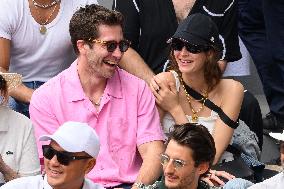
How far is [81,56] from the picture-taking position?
5156 mm

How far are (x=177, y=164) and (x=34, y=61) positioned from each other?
176cm

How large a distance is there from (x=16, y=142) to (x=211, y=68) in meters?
1.24

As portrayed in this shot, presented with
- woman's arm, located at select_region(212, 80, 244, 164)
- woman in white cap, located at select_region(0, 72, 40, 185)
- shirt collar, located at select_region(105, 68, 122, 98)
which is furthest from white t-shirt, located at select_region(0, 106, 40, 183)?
woman's arm, located at select_region(212, 80, 244, 164)

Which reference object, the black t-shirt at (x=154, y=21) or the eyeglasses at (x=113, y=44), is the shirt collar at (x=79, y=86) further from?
the black t-shirt at (x=154, y=21)

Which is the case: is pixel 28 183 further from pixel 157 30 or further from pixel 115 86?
pixel 157 30

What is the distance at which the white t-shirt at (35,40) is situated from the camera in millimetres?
5684

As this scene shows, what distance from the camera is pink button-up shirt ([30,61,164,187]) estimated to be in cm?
506

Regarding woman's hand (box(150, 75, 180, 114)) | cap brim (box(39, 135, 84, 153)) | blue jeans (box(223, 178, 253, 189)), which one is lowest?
blue jeans (box(223, 178, 253, 189))

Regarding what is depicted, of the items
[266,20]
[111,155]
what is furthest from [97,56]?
[266,20]

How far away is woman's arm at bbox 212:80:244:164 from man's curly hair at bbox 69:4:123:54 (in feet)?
2.62

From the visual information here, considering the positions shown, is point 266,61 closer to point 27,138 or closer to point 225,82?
point 225,82

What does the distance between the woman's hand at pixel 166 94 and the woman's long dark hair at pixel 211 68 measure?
12 centimetres

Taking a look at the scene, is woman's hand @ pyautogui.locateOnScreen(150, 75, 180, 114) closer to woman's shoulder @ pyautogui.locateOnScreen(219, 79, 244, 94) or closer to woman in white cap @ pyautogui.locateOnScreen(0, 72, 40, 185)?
woman's shoulder @ pyautogui.locateOnScreen(219, 79, 244, 94)

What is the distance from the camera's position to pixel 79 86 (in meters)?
5.12
